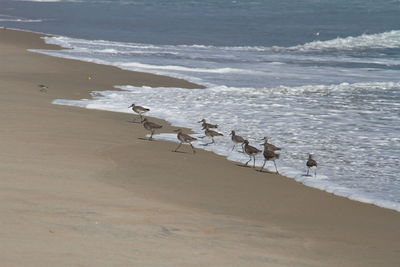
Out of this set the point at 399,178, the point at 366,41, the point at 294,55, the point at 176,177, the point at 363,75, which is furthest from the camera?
the point at 366,41

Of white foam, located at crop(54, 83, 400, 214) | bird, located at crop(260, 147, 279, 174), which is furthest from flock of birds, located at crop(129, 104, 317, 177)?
white foam, located at crop(54, 83, 400, 214)

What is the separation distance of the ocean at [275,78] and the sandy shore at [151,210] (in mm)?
865

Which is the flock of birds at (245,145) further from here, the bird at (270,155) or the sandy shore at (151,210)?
the sandy shore at (151,210)

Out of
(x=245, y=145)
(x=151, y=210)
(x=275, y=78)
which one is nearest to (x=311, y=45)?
(x=275, y=78)

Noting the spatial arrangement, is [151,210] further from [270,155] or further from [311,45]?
[311,45]

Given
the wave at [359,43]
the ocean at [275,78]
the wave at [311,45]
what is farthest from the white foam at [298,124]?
the wave at [359,43]

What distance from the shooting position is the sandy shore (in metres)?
6.23

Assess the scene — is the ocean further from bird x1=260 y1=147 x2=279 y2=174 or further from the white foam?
bird x1=260 y1=147 x2=279 y2=174

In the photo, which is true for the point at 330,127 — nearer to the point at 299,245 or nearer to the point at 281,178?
the point at 281,178

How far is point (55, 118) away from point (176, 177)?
3978 mm

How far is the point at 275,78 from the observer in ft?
75.3

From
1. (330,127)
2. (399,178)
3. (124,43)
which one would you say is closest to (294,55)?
(124,43)

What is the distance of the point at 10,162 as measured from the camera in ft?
29.5

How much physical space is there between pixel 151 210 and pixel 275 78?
15573 millimetres
